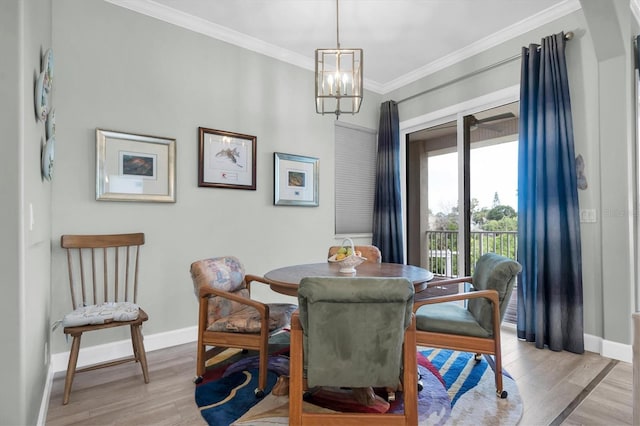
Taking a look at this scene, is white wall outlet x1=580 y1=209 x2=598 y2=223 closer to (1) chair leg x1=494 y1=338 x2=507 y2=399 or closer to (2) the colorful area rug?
(2) the colorful area rug

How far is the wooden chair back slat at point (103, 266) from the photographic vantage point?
2.47 meters

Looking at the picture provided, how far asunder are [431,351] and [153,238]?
8.29ft

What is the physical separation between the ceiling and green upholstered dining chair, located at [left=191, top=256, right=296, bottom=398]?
2.25 meters

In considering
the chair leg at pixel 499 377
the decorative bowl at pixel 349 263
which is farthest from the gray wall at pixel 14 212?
the chair leg at pixel 499 377

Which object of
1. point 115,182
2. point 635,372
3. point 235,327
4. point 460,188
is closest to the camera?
point 635,372

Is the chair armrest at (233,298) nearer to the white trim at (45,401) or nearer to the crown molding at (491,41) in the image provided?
the white trim at (45,401)

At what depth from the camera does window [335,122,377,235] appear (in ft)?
14.3

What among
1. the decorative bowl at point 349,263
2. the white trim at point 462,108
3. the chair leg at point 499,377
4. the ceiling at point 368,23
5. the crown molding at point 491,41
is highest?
the ceiling at point 368,23

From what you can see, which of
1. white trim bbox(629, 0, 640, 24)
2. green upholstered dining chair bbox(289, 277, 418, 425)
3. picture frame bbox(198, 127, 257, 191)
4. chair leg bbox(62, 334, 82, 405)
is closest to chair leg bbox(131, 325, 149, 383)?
chair leg bbox(62, 334, 82, 405)

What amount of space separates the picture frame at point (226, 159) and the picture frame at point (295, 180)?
0.30 m

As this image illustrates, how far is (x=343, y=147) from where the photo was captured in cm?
442

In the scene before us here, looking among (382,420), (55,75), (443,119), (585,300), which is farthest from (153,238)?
(585,300)

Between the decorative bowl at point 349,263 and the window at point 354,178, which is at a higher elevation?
the window at point 354,178

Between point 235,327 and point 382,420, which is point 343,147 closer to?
point 235,327
